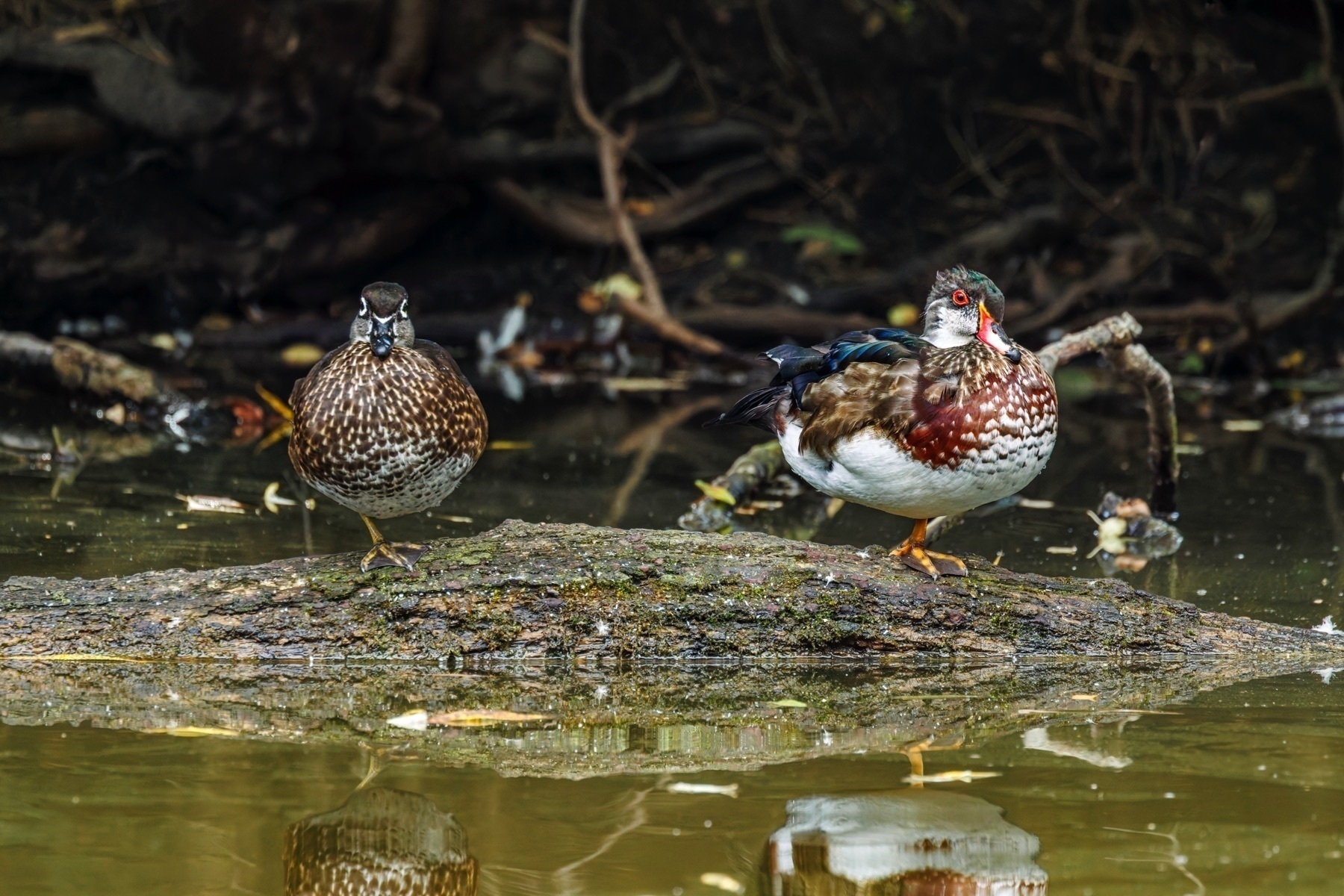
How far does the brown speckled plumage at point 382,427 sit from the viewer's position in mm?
3750

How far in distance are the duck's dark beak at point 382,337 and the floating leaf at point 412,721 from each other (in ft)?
3.09

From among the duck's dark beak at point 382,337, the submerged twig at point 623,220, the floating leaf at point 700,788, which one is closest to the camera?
the floating leaf at point 700,788

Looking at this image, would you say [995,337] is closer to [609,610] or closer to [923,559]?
[923,559]

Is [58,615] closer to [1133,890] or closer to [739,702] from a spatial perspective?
[739,702]

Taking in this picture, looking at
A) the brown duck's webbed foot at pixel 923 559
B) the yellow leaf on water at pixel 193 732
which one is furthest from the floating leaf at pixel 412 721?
the brown duck's webbed foot at pixel 923 559

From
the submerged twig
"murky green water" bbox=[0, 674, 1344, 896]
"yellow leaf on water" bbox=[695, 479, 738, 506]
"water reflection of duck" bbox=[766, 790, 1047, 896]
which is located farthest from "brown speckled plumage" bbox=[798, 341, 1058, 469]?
the submerged twig

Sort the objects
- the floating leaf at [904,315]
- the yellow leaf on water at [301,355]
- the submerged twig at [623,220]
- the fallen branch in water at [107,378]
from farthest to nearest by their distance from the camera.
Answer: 1. the floating leaf at [904,315]
2. the yellow leaf on water at [301,355]
3. the submerged twig at [623,220]
4. the fallen branch in water at [107,378]

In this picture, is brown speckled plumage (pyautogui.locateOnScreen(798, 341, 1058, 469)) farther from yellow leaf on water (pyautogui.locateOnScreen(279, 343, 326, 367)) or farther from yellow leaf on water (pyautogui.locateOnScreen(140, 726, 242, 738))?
yellow leaf on water (pyautogui.locateOnScreen(279, 343, 326, 367))

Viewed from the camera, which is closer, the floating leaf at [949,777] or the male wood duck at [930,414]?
the floating leaf at [949,777]

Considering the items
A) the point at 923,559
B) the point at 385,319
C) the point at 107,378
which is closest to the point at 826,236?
the point at 107,378

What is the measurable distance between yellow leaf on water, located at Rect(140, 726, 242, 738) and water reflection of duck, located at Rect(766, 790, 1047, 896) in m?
1.25

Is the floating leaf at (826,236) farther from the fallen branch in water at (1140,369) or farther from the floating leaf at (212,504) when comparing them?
the floating leaf at (212,504)

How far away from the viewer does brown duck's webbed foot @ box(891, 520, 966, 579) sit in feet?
12.9

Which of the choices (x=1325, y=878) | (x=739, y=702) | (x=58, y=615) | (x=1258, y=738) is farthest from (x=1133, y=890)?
(x=58, y=615)
